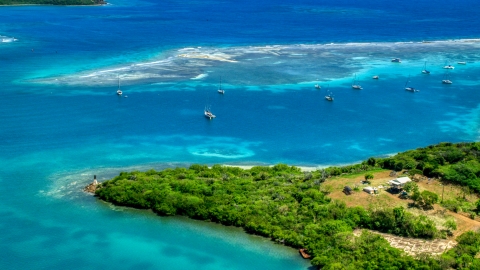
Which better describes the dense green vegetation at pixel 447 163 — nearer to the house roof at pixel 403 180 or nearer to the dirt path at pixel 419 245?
the house roof at pixel 403 180

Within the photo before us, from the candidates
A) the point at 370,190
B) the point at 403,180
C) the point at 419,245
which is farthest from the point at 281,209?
the point at 403,180

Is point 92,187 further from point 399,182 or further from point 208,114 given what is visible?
point 399,182

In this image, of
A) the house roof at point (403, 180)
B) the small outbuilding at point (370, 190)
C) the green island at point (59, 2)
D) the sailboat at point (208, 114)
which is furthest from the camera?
the green island at point (59, 2)

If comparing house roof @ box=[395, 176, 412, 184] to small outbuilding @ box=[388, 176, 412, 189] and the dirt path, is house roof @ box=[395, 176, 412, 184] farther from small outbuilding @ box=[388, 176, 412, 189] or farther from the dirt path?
the dirt path

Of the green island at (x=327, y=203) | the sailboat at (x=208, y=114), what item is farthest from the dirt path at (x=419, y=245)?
the sailboat at (x=208, y=114)

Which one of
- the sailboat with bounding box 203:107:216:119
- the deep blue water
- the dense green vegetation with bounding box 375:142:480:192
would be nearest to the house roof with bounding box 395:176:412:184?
the dense green vegetation with bounding box 375:142:480:192

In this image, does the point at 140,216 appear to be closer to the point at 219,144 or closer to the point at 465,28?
the point at 219,144

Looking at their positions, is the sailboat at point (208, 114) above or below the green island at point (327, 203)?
above

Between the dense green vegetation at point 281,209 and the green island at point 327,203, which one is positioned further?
the dense green vegetation at point 281,209
